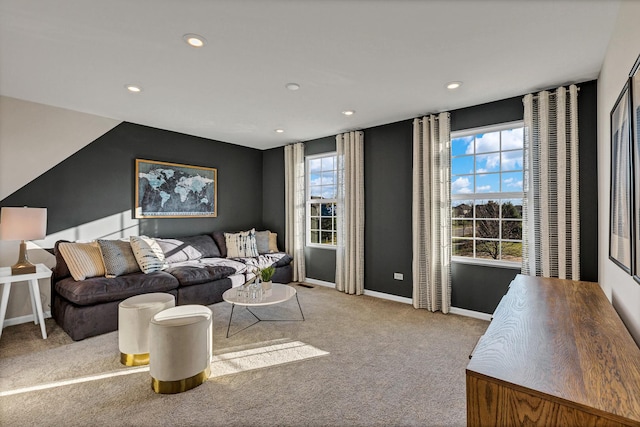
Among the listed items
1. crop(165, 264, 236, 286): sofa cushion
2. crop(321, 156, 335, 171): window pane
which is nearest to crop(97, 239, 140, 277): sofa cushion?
crop(165, 264, 236, 286): sofa cushion

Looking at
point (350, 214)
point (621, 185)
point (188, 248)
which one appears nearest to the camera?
→ point (621, 185)

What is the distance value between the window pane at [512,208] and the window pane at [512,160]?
36 centimetres

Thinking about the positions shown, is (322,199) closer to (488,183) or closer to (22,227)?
(488,183)

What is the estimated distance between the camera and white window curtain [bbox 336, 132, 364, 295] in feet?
15.1

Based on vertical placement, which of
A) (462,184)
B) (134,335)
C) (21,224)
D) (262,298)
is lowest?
(134,335)

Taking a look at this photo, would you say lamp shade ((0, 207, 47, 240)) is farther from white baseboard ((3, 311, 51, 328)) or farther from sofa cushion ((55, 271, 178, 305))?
white baseboard ((3, 311, 51, 328))

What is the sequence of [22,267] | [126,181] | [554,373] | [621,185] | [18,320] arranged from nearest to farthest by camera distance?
[554,373] → [621,185] → [22,267] → [18,320] → [126,181]

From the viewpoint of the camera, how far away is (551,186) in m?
3.10

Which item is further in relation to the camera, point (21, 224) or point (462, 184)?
point (462, 184)

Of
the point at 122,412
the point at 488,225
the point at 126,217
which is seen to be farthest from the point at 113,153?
the point at 488,225

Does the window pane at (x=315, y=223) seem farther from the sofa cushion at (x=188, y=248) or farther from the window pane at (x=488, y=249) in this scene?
the window pane at (x=488, y=249)

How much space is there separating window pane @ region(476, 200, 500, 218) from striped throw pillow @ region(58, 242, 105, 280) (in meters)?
4.33

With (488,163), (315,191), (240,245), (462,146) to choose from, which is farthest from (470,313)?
(240,245)

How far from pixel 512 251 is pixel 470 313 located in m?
0.86
